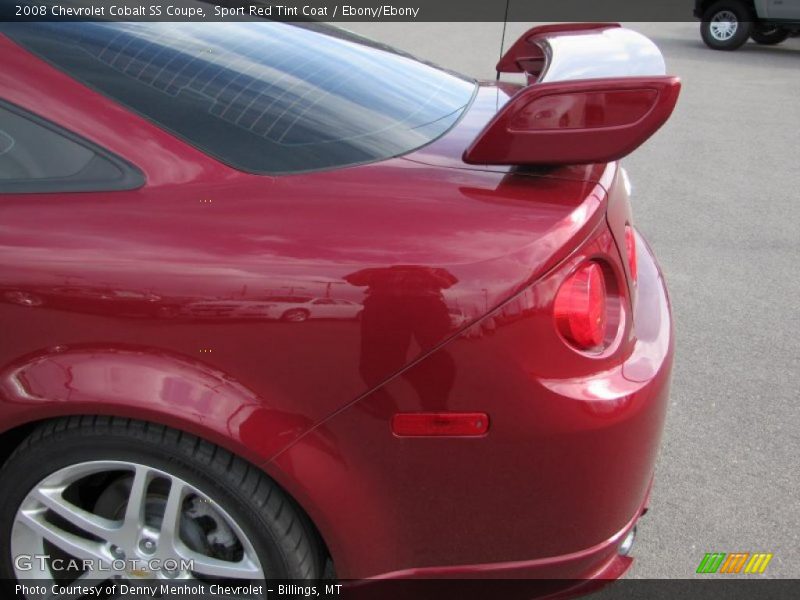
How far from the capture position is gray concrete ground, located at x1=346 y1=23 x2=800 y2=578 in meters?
2.48

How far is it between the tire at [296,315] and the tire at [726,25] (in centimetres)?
1098

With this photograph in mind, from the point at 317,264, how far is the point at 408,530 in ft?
2.02

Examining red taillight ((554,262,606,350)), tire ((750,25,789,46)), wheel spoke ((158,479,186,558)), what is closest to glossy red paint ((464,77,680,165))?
red taillight ((554,262,606,350))

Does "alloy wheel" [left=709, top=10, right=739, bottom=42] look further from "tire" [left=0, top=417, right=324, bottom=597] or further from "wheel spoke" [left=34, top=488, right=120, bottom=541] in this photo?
"wheel spoke" [left=34, top=488, right=120, bottom=541]

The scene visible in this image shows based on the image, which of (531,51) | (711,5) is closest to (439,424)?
(531,51)

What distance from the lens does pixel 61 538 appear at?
6.11 feet

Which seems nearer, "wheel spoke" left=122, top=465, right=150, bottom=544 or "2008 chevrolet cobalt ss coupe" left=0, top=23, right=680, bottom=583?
"2008 chevrolet cobalt ss coupe" left=0, top=23, right=680, bottom=583

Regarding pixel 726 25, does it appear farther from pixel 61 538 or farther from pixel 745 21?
pixel 61 538

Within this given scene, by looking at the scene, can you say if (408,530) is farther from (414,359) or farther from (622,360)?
(622,360)

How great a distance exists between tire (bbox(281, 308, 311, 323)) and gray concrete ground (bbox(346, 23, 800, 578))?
1.39m

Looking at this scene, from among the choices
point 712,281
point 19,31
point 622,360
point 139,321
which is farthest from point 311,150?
point 712,281

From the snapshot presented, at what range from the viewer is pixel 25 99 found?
169cm

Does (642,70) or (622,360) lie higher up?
(642,70)

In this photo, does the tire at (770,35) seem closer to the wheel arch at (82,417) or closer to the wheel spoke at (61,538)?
the wheel arch at (82,417)
